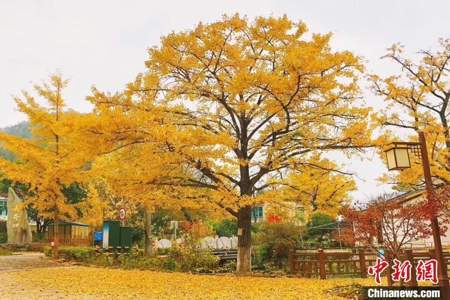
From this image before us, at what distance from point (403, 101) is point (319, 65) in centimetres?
573

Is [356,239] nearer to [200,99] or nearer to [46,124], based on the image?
[200,99]

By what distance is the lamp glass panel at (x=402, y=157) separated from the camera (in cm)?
866

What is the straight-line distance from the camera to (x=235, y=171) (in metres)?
16.2

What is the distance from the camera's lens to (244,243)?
1566 cm

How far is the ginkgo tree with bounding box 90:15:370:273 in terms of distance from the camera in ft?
40.8

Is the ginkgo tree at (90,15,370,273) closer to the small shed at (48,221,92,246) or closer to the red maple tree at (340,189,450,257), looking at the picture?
the red maple tree at (340,189,450,257)

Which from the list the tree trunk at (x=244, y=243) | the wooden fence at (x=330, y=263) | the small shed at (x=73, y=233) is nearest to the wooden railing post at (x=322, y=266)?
the wooden fence at (x=330, y=263)

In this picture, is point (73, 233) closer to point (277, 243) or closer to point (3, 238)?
point (3, 238)

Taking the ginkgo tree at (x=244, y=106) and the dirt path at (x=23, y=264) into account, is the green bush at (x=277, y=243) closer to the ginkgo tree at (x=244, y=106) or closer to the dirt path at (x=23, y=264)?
the ginkgo tree at (x=244, y=106)

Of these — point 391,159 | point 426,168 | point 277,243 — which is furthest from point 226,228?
point 426,168

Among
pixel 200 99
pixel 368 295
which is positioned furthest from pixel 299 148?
pixel 368 295

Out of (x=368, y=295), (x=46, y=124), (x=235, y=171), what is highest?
(x=46, y=124)

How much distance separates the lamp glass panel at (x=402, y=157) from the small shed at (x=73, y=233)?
31689 mm

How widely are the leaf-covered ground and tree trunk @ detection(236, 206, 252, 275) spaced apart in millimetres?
2143
